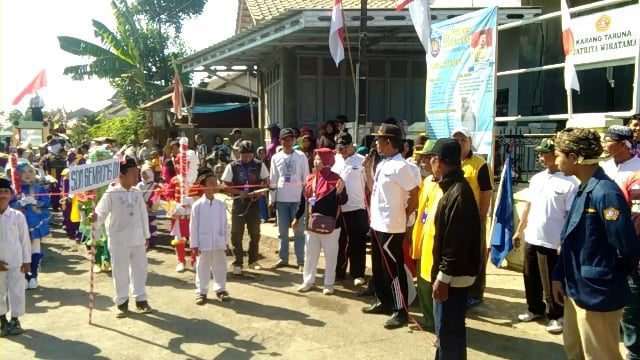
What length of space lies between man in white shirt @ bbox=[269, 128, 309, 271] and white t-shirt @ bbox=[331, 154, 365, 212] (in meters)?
0.95

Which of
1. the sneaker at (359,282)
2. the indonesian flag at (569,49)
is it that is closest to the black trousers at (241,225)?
the sneaker at (359,282)

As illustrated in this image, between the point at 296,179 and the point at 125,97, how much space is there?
1045 inches

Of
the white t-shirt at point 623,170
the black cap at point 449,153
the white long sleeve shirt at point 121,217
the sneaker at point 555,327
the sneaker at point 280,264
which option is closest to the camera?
the black cap at point 449,153

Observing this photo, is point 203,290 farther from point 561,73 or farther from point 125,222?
point 561,73

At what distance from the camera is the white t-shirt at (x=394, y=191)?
610 cm

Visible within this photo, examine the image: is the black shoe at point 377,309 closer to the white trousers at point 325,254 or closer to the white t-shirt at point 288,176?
the white trousers at point 325,254

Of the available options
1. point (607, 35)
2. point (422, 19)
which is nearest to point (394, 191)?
point (607, 35)

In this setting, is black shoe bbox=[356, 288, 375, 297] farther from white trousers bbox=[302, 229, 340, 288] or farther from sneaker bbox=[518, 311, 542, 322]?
sneaker bbox=[518, 311, 542, 322]

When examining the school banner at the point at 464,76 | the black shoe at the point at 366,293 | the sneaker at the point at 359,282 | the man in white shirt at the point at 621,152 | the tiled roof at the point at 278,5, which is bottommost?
the black shoe at the point at 366,293

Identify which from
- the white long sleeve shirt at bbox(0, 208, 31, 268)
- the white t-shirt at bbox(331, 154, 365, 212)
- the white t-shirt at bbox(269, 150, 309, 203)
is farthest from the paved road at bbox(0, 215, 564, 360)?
the white t-shirt at bbox(269, 150, 309, 203)

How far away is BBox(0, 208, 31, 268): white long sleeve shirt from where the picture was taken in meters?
6.04

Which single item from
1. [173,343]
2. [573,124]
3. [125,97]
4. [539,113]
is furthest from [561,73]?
[125,97]

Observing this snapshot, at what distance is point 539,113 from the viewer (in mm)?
12555

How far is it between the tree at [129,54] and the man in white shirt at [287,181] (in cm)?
1317
